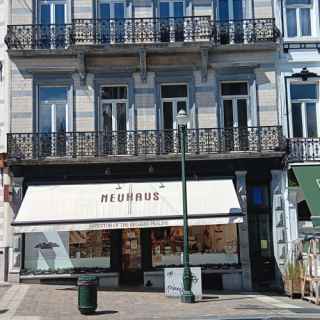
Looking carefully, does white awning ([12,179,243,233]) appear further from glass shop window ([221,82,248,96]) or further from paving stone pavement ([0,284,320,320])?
glass shop window ([221,82,248,96])

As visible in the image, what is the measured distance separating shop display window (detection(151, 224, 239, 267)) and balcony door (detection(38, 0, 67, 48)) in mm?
7301

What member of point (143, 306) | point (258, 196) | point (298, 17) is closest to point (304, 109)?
point (298, 17)

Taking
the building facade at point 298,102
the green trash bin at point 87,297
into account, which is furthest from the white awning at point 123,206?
the green trash bin at point 87,297

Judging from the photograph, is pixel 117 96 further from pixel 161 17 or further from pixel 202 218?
pixel 202 218

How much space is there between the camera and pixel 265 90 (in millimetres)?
21469

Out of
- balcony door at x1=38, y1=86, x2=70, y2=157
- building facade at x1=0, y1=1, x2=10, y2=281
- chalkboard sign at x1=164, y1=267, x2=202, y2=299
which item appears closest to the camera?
chalkboard sign at x1=164, y1=267, x2=202, y2=299

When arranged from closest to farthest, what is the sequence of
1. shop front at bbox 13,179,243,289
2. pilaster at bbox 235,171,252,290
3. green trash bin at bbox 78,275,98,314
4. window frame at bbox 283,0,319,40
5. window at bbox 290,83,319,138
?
green trash bin at bbox 78,275,98,314 → shop front at bbox 13,179,243,289 → pilaster at bbox 235,171,252,290 → window at bbox 290,83,319,138 → window frame at bbox 283,0,319,40

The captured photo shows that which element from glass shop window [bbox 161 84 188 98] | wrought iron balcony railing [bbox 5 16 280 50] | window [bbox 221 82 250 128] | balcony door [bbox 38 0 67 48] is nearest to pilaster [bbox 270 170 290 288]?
window [bbox 221 82 250 128]

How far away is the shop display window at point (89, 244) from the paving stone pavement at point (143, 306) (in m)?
1.88

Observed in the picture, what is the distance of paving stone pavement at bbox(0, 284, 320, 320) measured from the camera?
46.0 ft

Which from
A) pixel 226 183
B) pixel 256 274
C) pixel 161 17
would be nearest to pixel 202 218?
pixel 226 183

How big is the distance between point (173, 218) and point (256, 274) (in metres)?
4.24

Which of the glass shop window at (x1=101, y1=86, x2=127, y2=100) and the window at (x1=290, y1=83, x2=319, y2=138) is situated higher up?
the glass shop window at (x1=101, y1=86, x2=127, y2=100)

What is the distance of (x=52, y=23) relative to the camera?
21578 mm
